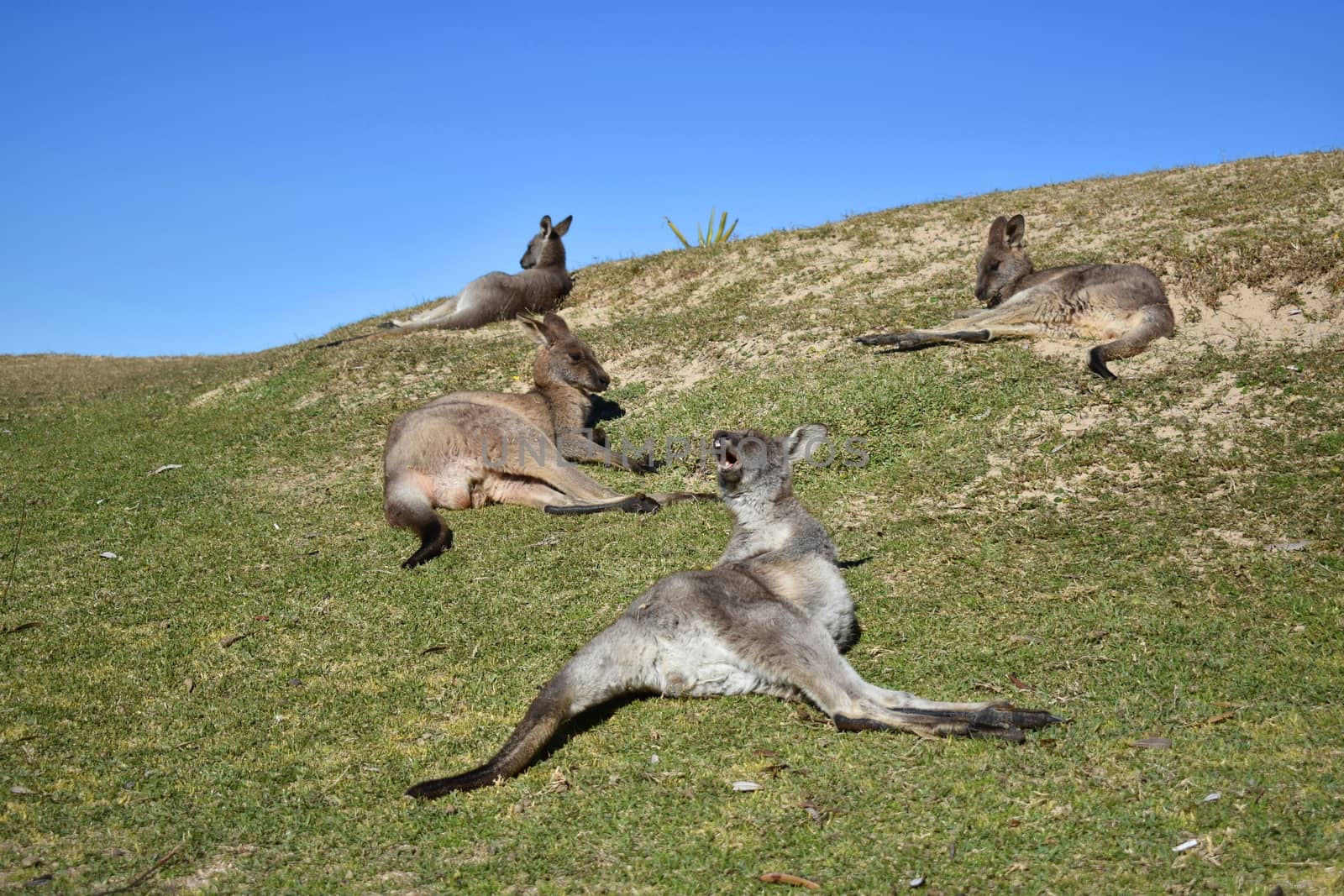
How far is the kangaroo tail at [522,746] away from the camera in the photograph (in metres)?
3.73

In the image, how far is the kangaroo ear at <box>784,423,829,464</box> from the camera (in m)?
5.24

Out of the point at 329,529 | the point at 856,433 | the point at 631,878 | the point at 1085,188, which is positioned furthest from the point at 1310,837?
the point at 1085,188

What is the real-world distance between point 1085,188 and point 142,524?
454 inches

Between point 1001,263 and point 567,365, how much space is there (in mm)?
4340

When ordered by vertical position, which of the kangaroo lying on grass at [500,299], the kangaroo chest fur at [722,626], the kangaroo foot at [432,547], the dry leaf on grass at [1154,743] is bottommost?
the dry leaf on grass at [1154,743]

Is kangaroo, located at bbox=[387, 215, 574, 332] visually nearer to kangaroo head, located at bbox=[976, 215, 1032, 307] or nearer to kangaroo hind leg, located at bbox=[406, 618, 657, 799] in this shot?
kangaroo head, located at bbox=[976, 215, 1032, 307]

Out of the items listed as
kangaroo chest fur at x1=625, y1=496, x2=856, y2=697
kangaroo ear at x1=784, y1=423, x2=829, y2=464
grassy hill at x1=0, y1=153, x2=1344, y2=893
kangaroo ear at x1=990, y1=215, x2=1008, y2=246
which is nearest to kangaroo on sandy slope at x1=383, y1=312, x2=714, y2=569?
grassy hill at x1=0, y1=153, x2=1344, y2=893

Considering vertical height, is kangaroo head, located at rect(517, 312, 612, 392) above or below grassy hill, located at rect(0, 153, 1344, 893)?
above

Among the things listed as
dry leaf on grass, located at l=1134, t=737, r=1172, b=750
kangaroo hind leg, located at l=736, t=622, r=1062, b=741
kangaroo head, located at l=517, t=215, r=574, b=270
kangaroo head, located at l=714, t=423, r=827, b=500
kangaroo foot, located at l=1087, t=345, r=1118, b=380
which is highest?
kangaroo head, located at l=517, t=215, r=574, b=270

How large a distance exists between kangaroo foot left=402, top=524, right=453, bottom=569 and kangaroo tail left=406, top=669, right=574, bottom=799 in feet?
8.80

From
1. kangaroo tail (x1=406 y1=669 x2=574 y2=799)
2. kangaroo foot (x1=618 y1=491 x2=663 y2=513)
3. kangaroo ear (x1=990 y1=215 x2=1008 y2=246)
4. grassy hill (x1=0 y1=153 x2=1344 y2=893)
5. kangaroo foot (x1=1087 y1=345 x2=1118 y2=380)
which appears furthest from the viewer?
kangaroo ear (x1=990 y1=215 x2=1008 y2=246)

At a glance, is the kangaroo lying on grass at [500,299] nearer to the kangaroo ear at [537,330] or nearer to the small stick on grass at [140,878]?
the kangaroo ear at [537,330]

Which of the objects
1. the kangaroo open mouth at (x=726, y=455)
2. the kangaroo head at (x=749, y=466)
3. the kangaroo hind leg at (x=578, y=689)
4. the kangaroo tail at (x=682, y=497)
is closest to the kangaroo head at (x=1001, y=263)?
the kangaroo tail at (x=682, y=497)

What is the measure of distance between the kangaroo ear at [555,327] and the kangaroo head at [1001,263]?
13.3ft
